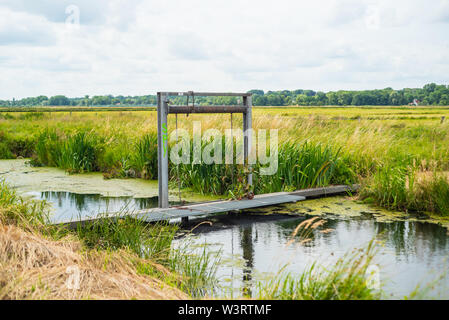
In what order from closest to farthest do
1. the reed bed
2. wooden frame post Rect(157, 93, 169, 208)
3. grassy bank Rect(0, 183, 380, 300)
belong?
1. grassy bank Rect(0, 183, 380, 300)
2. wooden frame post Rect(157, 93, 169, 208)
3. the reed bed

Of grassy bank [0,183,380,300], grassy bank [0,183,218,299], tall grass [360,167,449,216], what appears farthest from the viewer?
tall grass [360,167,449,216]

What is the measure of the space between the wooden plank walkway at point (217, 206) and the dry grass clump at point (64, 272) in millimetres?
1378

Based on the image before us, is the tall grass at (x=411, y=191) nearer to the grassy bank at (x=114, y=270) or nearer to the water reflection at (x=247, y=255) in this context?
the water reflection at (x=247, y=255)

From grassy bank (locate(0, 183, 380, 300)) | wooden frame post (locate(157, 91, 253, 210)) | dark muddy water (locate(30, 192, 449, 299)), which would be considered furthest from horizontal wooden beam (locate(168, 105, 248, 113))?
grassy bank (locate(0, 183, 380, 300))

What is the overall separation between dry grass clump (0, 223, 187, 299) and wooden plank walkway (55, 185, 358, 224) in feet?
4.52

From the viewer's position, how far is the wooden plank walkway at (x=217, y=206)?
22.7 ft

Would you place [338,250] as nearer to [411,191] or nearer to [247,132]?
[411,191]

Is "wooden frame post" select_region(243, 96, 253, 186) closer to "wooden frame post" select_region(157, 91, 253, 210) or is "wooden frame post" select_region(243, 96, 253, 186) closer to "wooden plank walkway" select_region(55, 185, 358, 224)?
"wooden frame post" select_region(157, 91, 253, 210)

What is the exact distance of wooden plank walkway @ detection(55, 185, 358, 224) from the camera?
6.92 meters

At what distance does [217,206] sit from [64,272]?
148 inches

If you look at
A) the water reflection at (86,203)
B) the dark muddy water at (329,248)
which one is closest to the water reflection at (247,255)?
the dark muddy water at (329,248)

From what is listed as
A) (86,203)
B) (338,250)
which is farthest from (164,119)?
(338,250)

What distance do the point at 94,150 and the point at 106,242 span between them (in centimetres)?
823
